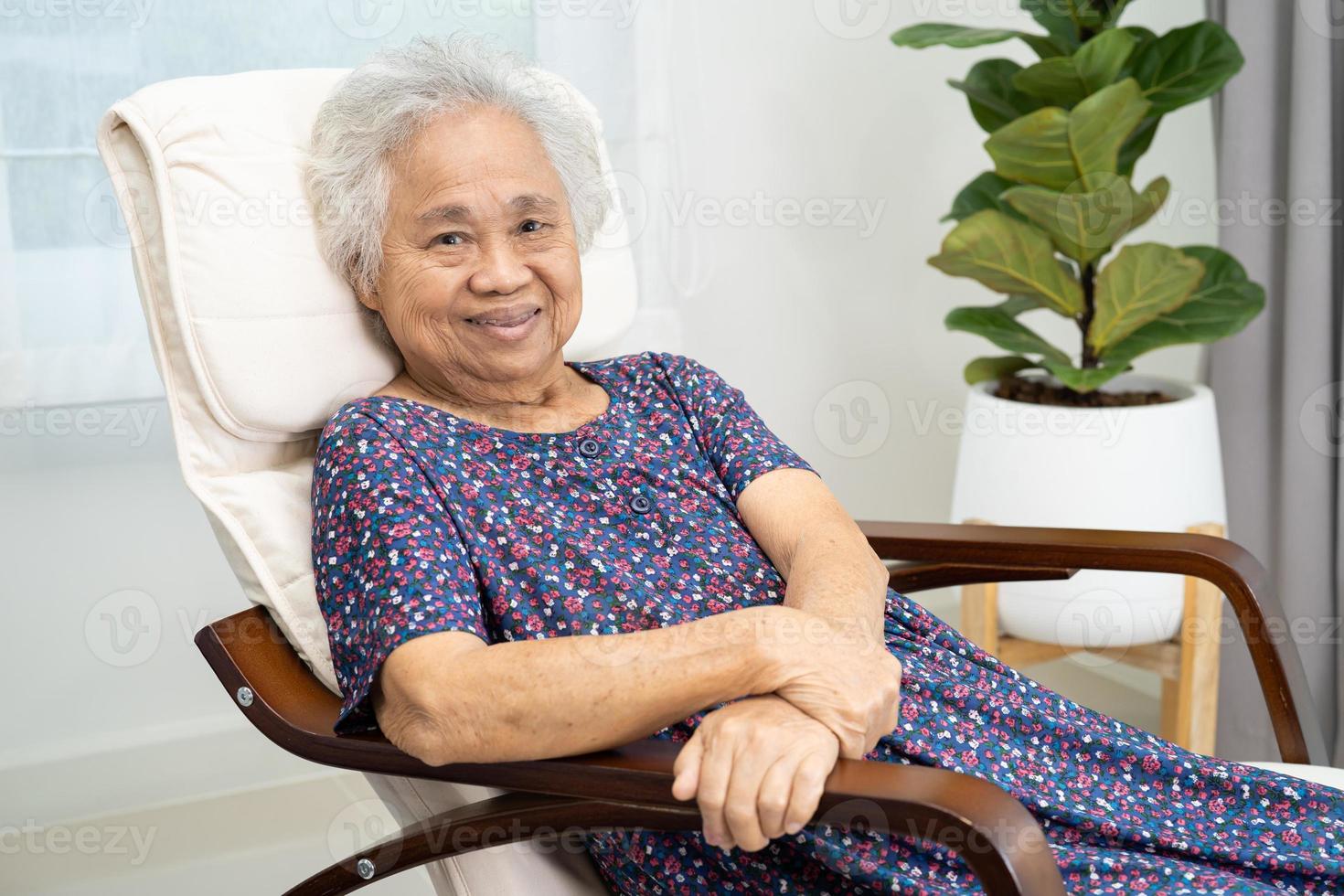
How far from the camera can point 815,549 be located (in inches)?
55.8

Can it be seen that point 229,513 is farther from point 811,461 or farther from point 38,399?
point 811,461

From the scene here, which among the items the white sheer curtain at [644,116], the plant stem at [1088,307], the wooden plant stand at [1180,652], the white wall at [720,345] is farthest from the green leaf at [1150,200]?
the white sheer curtain at [644,116]

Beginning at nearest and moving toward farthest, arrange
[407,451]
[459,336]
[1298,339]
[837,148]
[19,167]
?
[407,451]
[459,336]
[19,167]
[1298,339]
[837,148]

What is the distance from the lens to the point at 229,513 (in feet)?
4.60

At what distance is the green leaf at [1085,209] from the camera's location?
7.23ft

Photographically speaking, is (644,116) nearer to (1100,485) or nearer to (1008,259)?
(1008,259)

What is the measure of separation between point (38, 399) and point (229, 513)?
3.00ft

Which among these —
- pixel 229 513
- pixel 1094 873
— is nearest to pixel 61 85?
pixel 229 513

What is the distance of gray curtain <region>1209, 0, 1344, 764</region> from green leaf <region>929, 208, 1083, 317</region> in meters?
0.43

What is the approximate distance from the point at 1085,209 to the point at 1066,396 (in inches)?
15.0

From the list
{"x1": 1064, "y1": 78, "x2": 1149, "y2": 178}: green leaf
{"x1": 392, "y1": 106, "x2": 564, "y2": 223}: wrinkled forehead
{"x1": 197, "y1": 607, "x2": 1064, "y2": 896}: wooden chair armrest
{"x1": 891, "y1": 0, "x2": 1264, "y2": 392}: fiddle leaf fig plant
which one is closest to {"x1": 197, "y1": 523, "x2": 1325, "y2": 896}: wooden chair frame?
{"x1": 197, "y1": 607, "x2": 1064, "y2": 896}: wooden chair armrest

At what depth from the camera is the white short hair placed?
1423 millimetres

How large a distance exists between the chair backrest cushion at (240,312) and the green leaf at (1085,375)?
4.25 feet

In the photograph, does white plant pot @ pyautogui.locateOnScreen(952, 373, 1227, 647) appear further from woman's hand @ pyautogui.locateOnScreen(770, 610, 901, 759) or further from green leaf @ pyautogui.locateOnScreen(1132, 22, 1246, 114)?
woman's hand @ pyautogui.locateOnScreen(770, 610, 901, 759)
